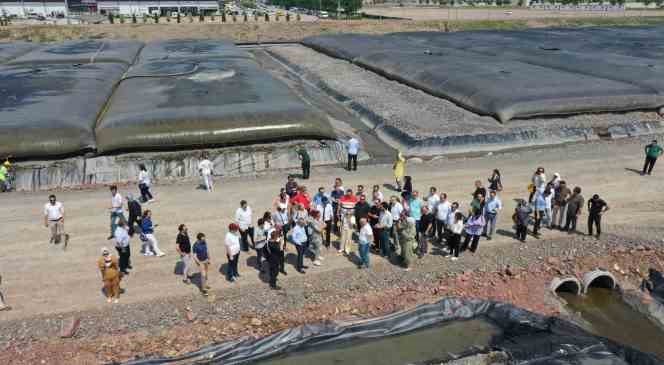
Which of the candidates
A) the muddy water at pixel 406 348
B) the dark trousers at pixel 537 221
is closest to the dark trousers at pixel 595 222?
the dark trousers at pixel 537 221

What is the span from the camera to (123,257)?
12219mm

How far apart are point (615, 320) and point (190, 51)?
1472 inches

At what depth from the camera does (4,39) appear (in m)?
57.5

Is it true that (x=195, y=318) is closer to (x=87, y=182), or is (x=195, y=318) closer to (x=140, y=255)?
(x=140, y=255)

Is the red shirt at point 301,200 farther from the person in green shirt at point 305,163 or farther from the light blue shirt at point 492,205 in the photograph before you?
the light blue shirt at point 492,205

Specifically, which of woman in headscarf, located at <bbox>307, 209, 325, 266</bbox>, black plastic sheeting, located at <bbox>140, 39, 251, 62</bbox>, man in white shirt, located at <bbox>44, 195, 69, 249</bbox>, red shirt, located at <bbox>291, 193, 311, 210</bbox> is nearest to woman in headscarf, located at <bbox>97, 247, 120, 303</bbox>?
man in white shirt, located at <bbox>44, 195, 69, 249</bbox>

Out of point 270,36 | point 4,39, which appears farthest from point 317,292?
point 4,39

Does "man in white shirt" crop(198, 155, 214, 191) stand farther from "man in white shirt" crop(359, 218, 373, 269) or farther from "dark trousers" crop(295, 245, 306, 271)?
"man in white shirt" crop(359, 218, 373, 269)

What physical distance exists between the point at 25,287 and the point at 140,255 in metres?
2.75

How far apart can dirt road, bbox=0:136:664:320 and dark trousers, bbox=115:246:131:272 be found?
0.31m

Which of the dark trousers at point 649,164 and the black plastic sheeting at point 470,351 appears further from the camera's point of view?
the dark trousers at point 649,164

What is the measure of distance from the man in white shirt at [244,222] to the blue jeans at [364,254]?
9.14 feet

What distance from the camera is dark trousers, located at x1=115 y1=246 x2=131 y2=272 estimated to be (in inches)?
476

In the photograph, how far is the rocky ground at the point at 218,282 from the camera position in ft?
34.3
